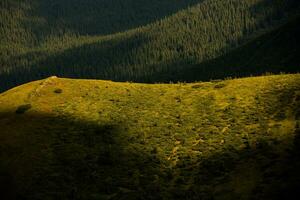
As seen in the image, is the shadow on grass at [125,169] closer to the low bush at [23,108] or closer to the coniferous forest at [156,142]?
the coniferous forest at [156,142]

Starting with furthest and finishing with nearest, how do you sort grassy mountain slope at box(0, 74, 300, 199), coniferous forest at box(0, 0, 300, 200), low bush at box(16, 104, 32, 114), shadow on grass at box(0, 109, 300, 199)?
low bush at box(16, 104, 32, 114) → grassy mountain slope at box(0, 74, 300, 199) → coniferous forest at box(0, 0, 300, 200) → shadow on grass at box(0, 109, 300, 199)

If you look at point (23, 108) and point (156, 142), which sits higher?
point (23, 108)

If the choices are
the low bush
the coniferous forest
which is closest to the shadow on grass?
the coniferous forest

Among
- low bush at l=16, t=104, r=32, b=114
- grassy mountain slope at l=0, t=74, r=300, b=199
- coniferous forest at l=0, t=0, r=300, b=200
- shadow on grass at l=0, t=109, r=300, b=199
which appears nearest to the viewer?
shadow on grass at l=0, t=109, r=300, b=199

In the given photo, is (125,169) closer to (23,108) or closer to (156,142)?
(156,142)

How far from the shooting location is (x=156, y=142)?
220ft

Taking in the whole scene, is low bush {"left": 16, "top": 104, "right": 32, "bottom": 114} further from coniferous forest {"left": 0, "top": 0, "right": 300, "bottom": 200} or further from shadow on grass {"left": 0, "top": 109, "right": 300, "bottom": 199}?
shadow on grass {"left": 0, "top": 109, "right": 300, "bottom": 199}

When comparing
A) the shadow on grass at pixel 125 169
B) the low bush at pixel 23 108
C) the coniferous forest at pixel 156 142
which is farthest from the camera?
the low bush at pixel 23 108

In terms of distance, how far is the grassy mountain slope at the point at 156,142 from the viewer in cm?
5394

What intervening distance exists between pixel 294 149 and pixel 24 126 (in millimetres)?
40402

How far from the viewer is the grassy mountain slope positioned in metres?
53.9

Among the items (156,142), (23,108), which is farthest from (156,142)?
(23,108)

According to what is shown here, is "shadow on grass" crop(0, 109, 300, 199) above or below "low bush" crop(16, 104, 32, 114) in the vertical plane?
below

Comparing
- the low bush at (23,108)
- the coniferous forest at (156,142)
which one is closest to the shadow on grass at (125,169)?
the coniferous forest at (156,142)
